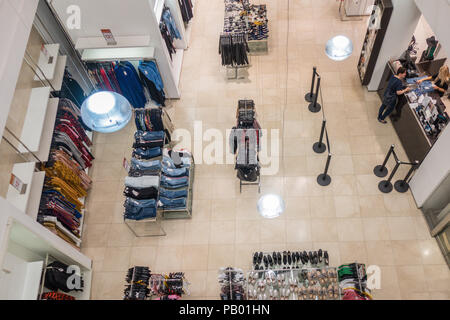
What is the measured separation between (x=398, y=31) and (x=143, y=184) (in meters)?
6.01

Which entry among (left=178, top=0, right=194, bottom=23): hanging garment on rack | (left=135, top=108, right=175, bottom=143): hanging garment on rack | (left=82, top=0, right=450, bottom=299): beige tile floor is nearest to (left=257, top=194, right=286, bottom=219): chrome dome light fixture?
(left=82, top=0, right=450, bottom=299): beige tile floor

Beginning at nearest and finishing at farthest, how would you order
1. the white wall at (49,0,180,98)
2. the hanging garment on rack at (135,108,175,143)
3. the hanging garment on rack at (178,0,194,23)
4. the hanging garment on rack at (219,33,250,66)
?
the white wall at (49,0,180,98)
the hanging garment on rack at (135,108,175,143)
the hanging garment on rack at (219,33,250,66)
the hanging garment on rack at (178,0,194,23)

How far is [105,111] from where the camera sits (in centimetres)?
435

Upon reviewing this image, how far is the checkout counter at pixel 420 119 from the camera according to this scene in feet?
21.8

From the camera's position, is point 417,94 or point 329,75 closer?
point 417,94

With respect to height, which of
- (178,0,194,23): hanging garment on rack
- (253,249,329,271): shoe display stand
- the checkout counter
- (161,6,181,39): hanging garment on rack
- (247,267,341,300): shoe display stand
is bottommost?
(247,267,341,300): shoe display stand

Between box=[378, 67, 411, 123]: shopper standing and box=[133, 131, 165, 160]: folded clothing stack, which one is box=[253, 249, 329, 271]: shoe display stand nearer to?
box=[133, 131, 165, 160]: folded clothing stack

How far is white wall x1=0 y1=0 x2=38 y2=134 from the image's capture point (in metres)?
4.54

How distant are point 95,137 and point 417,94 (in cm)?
715

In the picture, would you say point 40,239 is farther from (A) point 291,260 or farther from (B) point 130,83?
(A) point 291,260

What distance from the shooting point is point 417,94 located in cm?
719

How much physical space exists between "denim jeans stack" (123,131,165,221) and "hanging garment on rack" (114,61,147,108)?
164 centimetres

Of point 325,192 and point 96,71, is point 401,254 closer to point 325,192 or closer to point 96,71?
point 325,192
